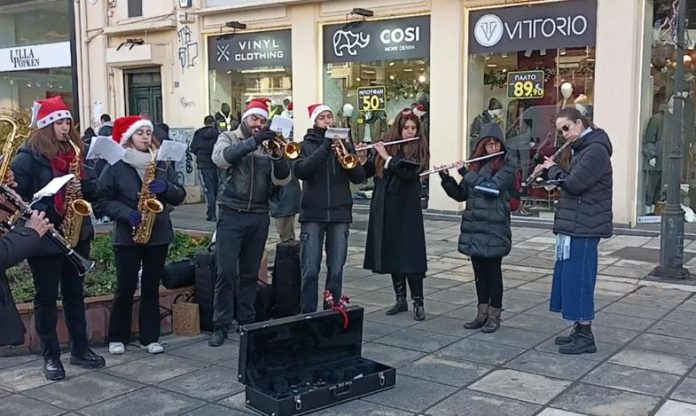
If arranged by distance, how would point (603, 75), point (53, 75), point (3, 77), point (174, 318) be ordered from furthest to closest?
1. point (3, 77)
2. point (53, 75)
3. point (603, 75)
4. point (174, 318)

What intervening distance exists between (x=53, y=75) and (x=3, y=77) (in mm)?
2579

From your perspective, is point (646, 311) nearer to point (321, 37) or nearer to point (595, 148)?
point (595, 148)

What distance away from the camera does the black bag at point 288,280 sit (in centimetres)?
613

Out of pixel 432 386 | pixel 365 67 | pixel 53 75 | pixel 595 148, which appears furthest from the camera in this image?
pixel 53 75

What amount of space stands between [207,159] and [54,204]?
7737mm

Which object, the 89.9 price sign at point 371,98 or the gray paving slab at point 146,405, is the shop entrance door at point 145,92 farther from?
the gray paving slab at point 146,405

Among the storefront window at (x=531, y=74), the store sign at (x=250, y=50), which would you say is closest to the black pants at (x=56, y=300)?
the storefront window at (x=531, y=74)

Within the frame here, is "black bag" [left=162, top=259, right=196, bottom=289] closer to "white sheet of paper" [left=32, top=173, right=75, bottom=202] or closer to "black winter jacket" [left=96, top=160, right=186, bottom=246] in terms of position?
"black winter jacket" [left=96, top=160, right=186, bottom=246]

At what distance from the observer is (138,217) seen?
5.03 meters

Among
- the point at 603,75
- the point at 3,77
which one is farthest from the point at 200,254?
the point at 3,77

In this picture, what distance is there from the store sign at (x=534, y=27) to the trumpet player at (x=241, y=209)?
7148mm

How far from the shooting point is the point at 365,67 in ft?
44.3

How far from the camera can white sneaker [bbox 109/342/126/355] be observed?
5.31 m

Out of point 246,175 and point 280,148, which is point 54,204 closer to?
point 246,175
